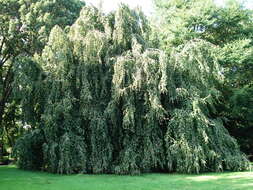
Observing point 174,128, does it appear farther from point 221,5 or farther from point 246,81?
point 221,5

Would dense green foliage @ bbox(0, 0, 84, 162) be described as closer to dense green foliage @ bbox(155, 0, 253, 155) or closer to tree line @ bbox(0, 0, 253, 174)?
tree line @ bbox(0, 0, 253, 174)

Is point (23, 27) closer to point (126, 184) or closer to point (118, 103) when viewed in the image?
point (118, 103)

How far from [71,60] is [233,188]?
6.59 meters

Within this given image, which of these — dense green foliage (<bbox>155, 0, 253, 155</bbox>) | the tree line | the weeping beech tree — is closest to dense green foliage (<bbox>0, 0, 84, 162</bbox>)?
the tree line

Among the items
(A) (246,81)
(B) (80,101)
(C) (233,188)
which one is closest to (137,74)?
(B) (80,101)

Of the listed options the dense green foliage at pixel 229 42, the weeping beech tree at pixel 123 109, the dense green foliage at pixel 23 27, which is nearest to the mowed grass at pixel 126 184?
the weeping beech tree at pixel 123 109

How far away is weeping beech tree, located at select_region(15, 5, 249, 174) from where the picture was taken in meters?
8.58

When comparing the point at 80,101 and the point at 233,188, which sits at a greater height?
the point at 80,101

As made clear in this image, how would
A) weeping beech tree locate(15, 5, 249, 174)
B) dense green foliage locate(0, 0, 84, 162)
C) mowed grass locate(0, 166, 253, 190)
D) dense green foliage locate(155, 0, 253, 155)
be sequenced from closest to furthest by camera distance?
mowed grass locate(0, 166, 253, 190) → weeping beech tree locate(15, 5, 249, 174) → dense green foliage locate(155, 0, 253, 155) → dense green foliage locate(0, 0, 84, 162)

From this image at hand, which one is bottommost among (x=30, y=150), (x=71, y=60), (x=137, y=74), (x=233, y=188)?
(x=233, y=188)

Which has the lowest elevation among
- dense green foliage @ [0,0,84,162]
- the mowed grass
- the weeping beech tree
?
the mowed grass

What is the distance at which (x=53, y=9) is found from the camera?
14.3 metres

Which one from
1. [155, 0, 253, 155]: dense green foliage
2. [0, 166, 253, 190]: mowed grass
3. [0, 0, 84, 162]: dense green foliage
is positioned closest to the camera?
[0, 166, 253, 190]: mowed grass

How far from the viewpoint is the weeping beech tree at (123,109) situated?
858cm
